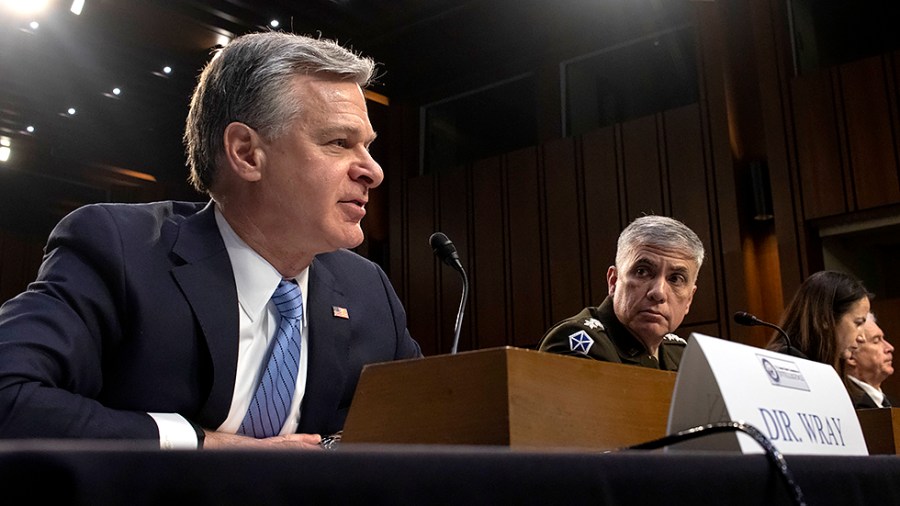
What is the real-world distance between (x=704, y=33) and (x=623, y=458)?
768 cm

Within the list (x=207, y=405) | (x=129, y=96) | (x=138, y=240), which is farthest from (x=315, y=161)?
(x=129, y=96)

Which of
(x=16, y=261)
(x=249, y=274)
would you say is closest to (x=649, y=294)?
(x=249, y=274)

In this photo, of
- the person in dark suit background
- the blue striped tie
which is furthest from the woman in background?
the blue striped tie

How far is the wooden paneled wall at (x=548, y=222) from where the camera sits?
7699mm

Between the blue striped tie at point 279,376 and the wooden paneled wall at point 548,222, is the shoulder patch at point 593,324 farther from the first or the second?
the wooden paneled wall at point 548,222

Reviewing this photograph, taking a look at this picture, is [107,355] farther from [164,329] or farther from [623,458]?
[623,458]

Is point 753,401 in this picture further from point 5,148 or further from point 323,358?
point 5,148

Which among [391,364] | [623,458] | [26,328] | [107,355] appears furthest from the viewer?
[107,355]

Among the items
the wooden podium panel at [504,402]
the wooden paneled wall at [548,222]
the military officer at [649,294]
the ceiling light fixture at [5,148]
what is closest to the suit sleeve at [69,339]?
the wooden podium panel at [504,402]

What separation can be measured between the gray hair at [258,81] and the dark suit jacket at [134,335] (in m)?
0.18

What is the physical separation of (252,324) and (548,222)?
22.6 ft

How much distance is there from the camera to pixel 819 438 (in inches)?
46.8

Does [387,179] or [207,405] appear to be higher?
[387,179]

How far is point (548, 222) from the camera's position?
848 centimetres
